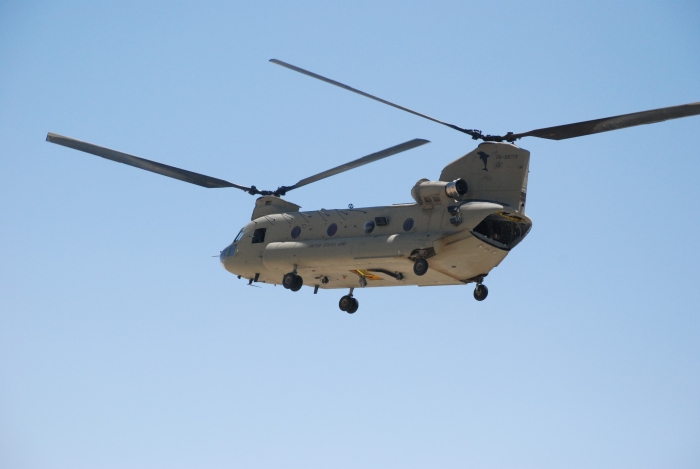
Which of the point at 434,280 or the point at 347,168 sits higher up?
the point at 347,168

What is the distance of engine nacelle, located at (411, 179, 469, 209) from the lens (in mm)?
41469

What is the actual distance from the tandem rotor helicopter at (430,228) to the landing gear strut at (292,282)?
50 millimetres

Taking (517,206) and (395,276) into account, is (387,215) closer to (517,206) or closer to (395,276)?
(395,276)

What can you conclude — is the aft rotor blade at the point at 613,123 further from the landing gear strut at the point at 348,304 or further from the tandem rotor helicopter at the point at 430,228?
the landing gear strut at the point at 348,304

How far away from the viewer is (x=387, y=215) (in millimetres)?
43156

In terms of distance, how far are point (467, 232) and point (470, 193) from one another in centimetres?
202

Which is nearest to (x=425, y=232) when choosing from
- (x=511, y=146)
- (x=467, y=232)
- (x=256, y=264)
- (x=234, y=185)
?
(x=467, y=232)

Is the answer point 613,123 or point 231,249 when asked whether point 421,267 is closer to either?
point 613,123

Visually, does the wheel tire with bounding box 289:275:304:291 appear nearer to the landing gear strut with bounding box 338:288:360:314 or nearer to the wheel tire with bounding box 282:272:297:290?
the wheel tire with bounding box 282:272:297:290

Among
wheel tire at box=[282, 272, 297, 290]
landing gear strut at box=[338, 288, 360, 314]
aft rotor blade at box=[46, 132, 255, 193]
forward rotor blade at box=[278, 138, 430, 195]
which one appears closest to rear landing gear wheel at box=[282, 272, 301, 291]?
wheel tire at box=[282, 272, 297, 290]

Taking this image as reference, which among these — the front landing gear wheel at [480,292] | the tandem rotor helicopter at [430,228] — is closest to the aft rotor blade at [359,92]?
the tandem rotor helicopter at [430,228]

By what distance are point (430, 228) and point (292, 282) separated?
7.03 m

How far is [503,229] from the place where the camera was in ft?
136

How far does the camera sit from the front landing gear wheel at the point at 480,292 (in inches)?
1658
